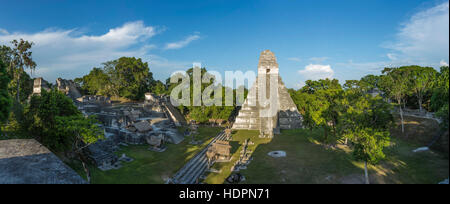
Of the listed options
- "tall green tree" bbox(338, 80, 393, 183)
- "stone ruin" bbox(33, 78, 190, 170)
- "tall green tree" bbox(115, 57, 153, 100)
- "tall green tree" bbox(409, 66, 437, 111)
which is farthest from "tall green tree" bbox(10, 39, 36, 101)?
"tall green tree" bbox(409, 66, 437, 111)

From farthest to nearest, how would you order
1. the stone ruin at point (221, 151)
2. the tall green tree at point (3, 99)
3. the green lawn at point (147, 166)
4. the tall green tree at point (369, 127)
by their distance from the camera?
the stone ruin at point (221, 151), the green lawn at point (147, 166), the tall green tree at point (369, 127), the tall green tree at point (3, 99)

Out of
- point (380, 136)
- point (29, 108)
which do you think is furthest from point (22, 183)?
point (380, 136)

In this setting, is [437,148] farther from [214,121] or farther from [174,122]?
[174,122]

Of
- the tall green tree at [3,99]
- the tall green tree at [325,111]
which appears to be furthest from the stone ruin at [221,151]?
the tall green tree at [3,99]

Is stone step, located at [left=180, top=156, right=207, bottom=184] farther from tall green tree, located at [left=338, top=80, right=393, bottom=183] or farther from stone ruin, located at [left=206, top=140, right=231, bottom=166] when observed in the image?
tall green tree, located at [left=338, top=80, right=393, bottom=183]

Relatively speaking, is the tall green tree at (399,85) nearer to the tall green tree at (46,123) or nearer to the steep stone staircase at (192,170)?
the steep stone staircase at (192,170)
